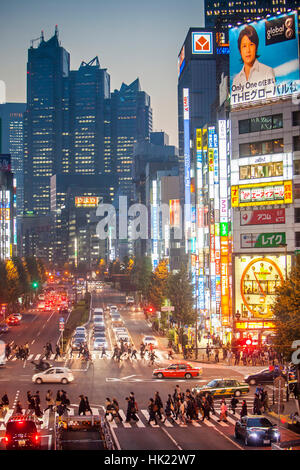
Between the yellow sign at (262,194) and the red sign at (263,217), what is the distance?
97 cm

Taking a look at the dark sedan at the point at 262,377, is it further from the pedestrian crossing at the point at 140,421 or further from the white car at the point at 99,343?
the white car at the point at 99,343

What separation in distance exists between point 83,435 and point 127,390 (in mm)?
19915

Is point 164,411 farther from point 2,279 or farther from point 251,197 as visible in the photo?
point 2,279

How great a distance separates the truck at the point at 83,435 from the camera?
2405 centimetres

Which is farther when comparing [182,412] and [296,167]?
[296,167]

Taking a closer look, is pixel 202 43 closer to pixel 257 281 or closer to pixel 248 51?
pixel 248 51

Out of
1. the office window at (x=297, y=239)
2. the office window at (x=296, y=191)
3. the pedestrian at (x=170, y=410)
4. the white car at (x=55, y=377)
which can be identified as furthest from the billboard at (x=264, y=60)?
the pedestrian at (x=170, y=410)

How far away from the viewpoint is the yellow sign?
68.1 m

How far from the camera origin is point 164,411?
39.0 meters

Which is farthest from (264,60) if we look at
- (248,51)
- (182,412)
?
(182,412)

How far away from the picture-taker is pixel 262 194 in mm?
69312
